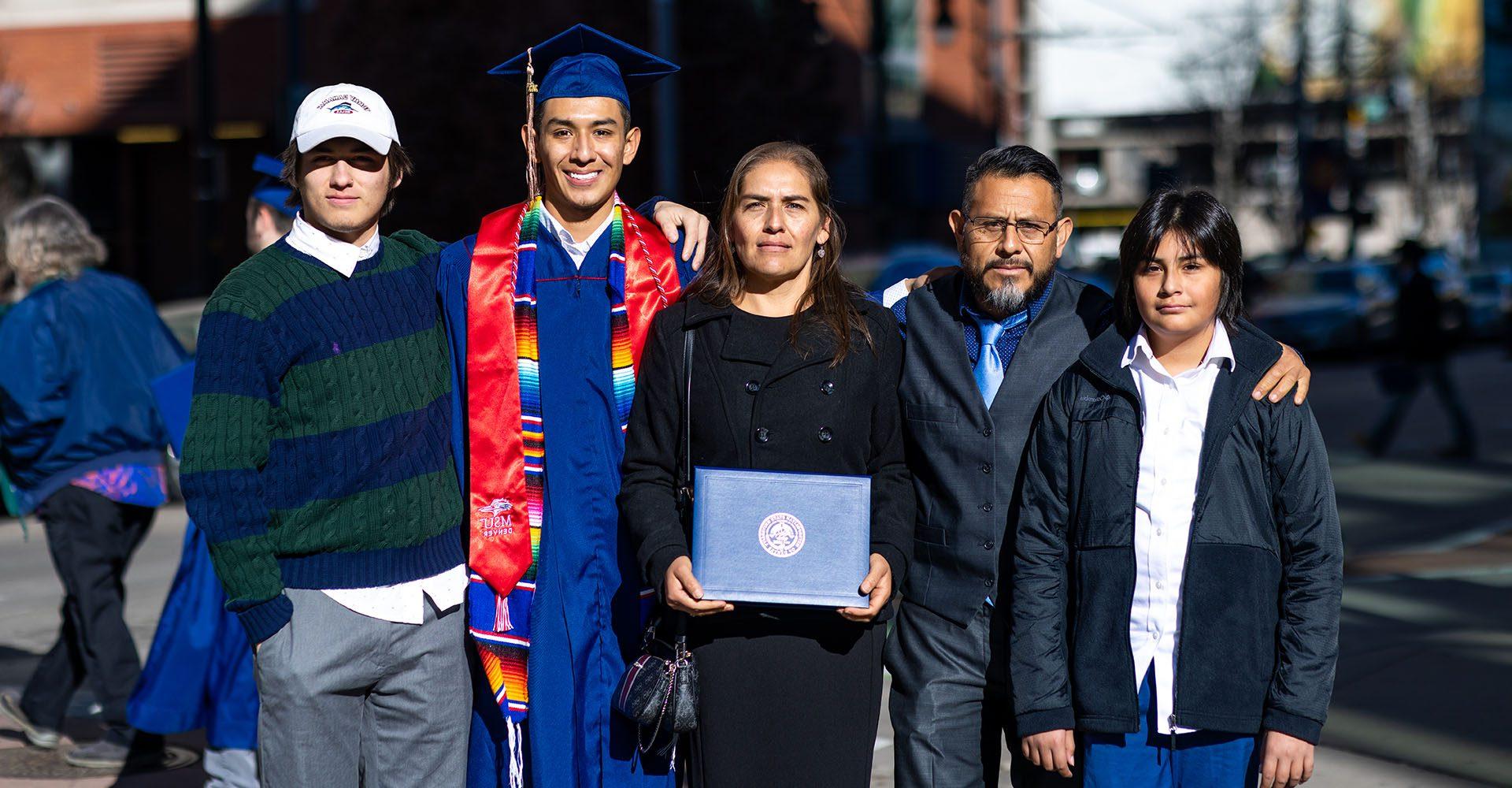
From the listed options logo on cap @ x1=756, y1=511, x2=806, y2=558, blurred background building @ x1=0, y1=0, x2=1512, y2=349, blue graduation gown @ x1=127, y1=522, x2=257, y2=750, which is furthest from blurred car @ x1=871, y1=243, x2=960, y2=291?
logo on cap @ x1=756, y1=511, x2=806, y2=558

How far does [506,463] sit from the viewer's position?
12.9 feet

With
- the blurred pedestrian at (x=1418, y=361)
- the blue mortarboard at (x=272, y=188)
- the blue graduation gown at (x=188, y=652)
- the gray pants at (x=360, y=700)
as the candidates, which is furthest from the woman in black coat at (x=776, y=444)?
the blurred pedestrian at (x=1418, y=361)

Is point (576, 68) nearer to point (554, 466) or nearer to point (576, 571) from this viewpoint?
point (554, 466)

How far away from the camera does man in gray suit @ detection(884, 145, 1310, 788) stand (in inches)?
151

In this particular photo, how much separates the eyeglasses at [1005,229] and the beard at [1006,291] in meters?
0.06

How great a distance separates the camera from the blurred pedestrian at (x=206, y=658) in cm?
512

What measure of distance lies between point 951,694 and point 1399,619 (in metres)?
5.13

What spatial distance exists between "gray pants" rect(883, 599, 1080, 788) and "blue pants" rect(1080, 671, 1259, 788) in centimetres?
29

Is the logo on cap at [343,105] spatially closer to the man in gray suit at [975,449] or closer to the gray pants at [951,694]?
the man in gray suit at [975,449]

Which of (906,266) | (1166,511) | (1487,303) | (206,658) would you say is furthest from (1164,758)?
(1487,303)

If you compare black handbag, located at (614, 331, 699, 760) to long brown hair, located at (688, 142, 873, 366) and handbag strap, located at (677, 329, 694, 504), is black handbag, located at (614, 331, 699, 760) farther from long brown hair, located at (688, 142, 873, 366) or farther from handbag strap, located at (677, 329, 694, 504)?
long brown hair, located at (688, 142, 873, 366)

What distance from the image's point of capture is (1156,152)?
206 ft

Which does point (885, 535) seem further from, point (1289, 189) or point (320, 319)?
point (1289, 189)

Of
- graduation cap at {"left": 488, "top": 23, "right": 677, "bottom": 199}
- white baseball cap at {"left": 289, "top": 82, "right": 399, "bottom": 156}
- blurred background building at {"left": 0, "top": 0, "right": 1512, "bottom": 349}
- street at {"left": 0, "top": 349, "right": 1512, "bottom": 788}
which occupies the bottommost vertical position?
street at {"left": 0, "top": 349, "right": 1512, "bottom": 788}
